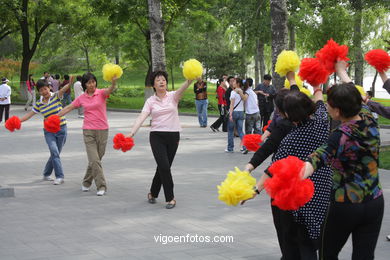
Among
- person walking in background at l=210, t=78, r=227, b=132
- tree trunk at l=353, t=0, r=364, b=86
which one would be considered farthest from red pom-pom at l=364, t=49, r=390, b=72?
tree trunk at l=353, t=0, r=364, b=86

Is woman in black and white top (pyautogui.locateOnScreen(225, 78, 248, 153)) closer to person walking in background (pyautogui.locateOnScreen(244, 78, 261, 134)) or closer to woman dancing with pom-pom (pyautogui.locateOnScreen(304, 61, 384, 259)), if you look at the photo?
person walking in background (pyautogui.locateOnScreen(244, 78, 261, 134))

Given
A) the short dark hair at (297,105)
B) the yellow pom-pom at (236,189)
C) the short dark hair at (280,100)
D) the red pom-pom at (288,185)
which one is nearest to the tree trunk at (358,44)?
the short dark hair at (280,100)

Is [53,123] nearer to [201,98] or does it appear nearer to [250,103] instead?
[250,103]

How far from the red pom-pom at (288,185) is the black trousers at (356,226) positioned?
21.2 inches

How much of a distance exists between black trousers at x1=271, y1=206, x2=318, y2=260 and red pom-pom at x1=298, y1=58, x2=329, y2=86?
47.9 inches

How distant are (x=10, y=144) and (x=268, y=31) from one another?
21.0 metres

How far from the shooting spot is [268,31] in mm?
34969

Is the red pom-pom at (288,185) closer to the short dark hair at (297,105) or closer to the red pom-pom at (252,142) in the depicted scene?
the short dark hair at (297,105)

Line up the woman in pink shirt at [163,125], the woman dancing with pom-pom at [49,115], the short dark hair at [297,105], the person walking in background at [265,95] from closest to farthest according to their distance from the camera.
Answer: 1. the short dark hair at [297,105]
2. the woman in pink shirt at [163,125]
3. the woman dancing with pom-pom at [49,115]
4. the person walking in background at [265,95]

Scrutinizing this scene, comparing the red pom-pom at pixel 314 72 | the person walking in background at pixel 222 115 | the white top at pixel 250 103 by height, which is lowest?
the person walking in background at pixel 222 115

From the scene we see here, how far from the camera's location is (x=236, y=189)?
4.16 metres

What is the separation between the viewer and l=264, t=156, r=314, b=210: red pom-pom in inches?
148

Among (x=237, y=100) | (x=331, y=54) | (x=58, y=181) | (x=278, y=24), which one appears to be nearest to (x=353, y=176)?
(x=331, y=54)

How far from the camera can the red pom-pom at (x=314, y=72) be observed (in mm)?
5449
